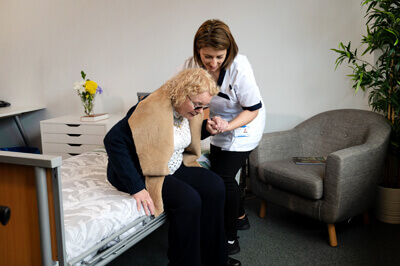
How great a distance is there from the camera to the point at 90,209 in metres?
1.68

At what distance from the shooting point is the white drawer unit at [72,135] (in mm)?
3277

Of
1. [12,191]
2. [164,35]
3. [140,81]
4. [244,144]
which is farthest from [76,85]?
[12,191]

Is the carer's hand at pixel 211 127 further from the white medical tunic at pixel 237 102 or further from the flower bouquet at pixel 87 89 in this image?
the flower bouquet at pixel 87 89

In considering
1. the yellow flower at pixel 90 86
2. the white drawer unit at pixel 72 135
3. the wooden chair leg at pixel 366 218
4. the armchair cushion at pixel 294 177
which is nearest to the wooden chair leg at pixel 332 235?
the armchair cushion at pixel 294 177

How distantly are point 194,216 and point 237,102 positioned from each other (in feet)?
2.36

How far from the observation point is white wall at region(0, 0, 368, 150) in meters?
3.03

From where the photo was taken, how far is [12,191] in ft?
4.68

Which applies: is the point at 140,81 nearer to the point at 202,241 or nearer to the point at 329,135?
the point at 329,135

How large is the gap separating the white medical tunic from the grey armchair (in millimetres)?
424

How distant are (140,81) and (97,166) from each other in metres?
1.54

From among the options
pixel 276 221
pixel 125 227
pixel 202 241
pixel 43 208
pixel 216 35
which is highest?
pixel 216 35

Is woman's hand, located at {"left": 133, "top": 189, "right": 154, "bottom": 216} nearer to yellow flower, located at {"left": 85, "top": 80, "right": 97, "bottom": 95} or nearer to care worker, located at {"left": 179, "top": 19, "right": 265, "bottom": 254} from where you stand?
care worker, located at {"left": 179, "top": 19, "right": 265, "bottom": 254}

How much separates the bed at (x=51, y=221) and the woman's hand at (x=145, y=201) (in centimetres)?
3

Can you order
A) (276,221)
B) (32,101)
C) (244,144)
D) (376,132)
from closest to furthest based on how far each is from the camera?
(244,144) → (376,132) → (276,221) → (32,101)
